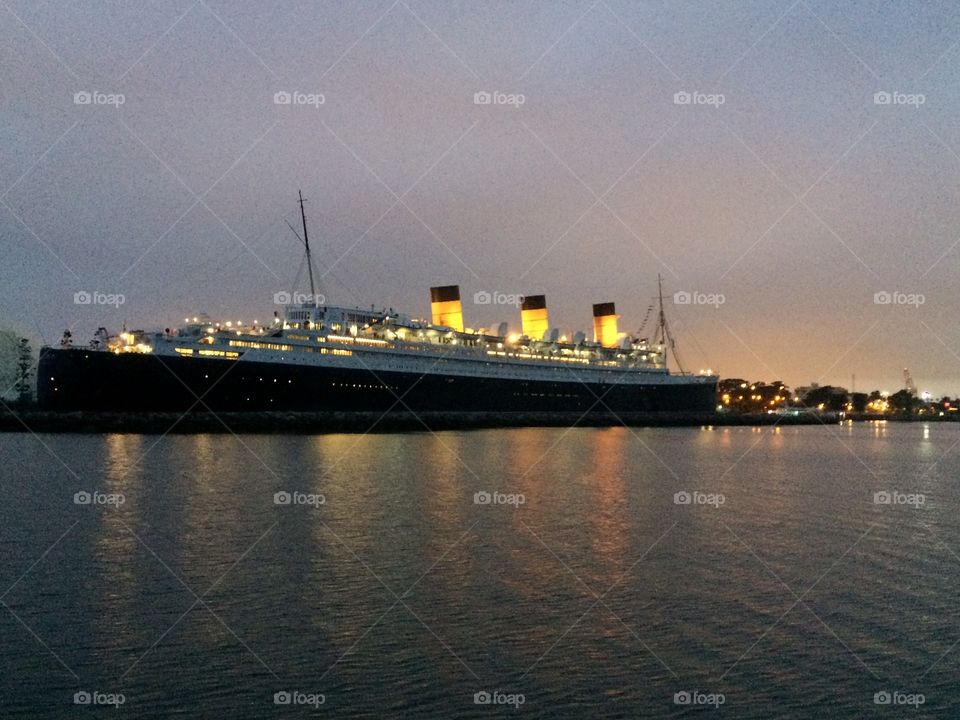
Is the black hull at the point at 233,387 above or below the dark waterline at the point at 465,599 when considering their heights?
above

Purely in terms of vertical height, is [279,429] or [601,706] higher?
[279,429]

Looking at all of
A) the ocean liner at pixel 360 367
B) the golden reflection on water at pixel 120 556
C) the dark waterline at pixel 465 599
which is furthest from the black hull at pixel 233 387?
the dark waterline at pixel 465 599

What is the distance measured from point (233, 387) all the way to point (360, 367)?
10.9 metres

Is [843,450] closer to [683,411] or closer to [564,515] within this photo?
[564,515]

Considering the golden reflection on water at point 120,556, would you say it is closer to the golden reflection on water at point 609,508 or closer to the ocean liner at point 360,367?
the golden reflection on water at point 609,508

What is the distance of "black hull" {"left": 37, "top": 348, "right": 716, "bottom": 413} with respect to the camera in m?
55.7

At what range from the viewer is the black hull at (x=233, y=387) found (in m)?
55.7

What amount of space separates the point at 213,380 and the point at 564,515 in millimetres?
40851

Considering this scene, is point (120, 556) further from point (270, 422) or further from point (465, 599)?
point (270, 422)

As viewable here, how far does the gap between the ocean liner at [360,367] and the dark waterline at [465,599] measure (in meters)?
29.8

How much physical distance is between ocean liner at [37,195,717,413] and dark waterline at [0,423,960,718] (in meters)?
29.8

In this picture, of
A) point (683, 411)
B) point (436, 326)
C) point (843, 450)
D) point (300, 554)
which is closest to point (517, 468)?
point (300, 554)

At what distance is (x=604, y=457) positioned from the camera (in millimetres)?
41656

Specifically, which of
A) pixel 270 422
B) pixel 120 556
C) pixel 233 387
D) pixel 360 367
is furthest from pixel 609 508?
pixel 360 367
